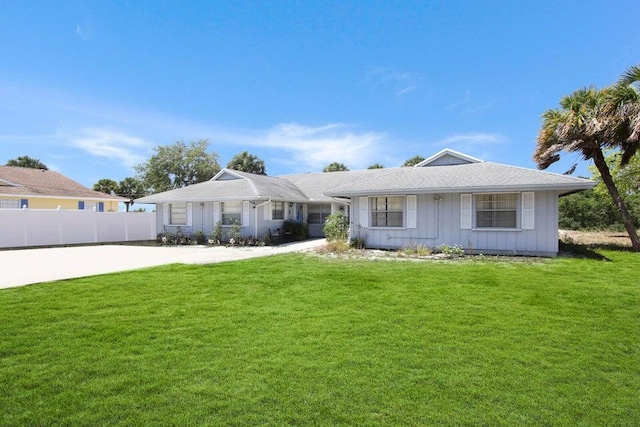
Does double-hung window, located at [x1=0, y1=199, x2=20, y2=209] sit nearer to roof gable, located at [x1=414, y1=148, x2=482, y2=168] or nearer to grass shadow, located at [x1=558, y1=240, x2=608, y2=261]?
roof gable, located at [x1=414, y1=148, x2=482, y2=168]

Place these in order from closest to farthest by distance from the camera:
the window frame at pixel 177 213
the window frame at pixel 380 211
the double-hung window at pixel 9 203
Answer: the window frame at pixel 380 211
the window frame at pixel 177 213
the double-hung window at pixel 9 203

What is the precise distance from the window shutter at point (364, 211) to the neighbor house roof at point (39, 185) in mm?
24365

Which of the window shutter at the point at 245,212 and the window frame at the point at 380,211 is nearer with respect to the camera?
the window frame at the point at 380,211

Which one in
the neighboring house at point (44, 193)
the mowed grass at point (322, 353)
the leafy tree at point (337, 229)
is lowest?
the mowed grass at point (322, 353)

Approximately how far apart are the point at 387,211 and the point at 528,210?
5284mm

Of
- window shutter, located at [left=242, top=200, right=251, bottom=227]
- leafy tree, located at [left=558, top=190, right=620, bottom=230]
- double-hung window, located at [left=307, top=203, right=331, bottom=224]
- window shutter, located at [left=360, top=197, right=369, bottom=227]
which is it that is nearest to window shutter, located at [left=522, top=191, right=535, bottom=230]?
window shutter, located at [left=360, top=197, right=369, bottom=227]

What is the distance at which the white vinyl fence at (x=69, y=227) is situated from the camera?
1786cm

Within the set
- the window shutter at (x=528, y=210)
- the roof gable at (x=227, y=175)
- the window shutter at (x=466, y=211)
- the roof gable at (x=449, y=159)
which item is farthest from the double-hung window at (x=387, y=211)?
the roof gable at (x=227, y=175)

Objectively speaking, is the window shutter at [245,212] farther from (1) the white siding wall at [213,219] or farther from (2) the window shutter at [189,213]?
(2) the window shutter at [189,213]

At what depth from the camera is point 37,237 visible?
18.5 meters

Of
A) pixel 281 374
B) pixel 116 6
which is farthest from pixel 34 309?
pixel 116 6

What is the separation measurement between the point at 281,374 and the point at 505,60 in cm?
1636

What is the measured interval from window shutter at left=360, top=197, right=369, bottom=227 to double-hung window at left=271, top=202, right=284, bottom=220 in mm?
6786

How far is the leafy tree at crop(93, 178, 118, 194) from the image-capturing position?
143 ft
